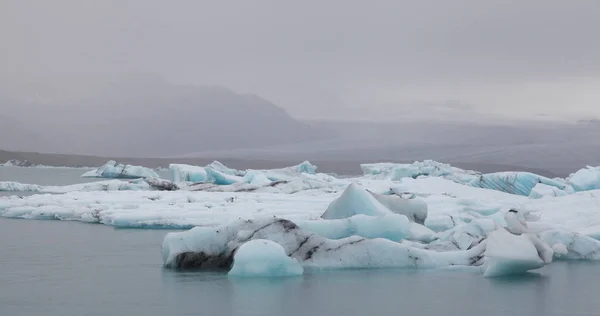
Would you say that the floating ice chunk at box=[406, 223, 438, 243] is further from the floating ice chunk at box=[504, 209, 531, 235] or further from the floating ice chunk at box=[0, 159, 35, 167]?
the floating ice chunk at box=[0, 159, 35, 167]

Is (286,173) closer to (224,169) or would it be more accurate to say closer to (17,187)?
(224,169)

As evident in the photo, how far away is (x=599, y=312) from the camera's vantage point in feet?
18.8

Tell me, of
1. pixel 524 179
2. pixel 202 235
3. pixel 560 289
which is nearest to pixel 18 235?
pixel 202 235

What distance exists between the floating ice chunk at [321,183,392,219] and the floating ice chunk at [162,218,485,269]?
1509mm

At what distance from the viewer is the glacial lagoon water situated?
18.2 ft

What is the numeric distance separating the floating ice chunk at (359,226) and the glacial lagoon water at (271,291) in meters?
0.77

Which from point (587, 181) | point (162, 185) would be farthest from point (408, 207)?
point (587, 181)

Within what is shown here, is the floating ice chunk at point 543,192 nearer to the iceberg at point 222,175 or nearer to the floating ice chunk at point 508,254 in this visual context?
the iceberg at point 222,175

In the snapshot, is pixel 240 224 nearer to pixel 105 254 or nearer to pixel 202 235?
pixel 202 235

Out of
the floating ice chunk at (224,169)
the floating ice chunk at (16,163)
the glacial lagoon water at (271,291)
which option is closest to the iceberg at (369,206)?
the glacial lagoon water at (271,291)

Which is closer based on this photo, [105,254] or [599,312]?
[599,312]

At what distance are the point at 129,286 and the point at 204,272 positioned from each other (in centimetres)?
84

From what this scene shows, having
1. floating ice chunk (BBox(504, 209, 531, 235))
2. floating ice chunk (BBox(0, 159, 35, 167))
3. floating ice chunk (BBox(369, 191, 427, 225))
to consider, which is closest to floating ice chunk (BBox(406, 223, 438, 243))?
floating ice chunk (BBox(369, 191, 427, 225))

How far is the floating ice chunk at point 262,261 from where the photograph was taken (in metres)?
6.56
